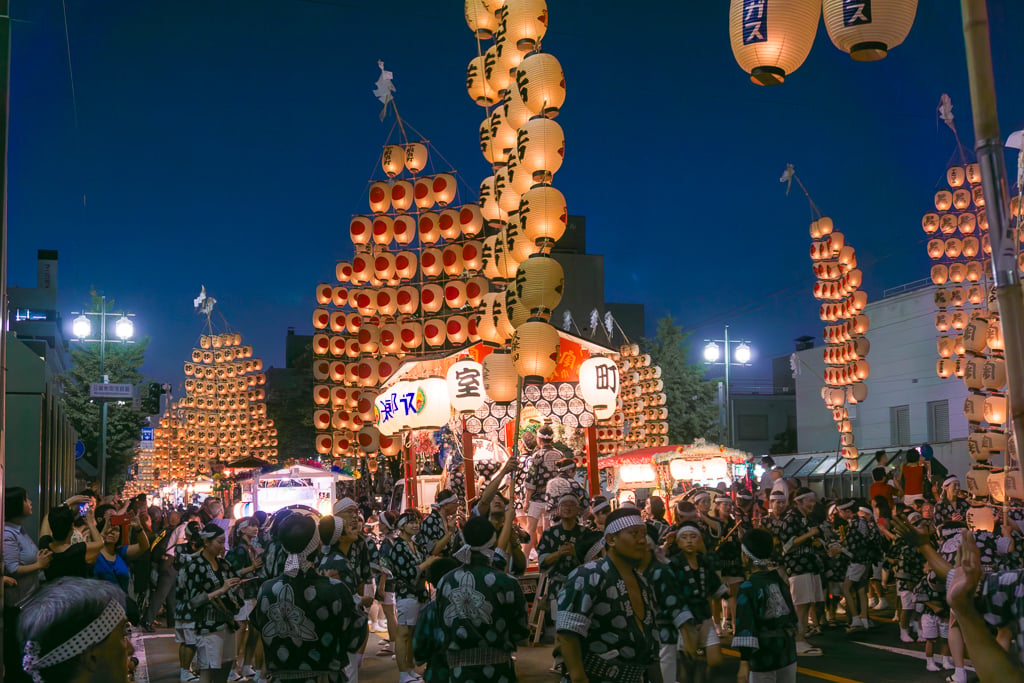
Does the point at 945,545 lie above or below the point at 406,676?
above

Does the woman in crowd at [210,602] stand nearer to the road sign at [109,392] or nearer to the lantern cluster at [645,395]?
the road sign at [109,392]

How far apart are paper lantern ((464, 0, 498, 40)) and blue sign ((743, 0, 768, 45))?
40.0 feet

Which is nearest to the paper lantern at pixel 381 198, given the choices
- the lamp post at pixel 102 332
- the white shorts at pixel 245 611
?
the lamp post at pixel 102 332

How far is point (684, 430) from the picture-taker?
51719mm

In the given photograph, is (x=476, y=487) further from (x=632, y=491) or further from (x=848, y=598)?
(x=848, y=598)

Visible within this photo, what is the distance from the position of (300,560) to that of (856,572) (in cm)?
1077

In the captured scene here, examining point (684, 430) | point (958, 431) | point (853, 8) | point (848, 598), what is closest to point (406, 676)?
point (848, 598)

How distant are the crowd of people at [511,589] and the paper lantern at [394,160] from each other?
17839 mm

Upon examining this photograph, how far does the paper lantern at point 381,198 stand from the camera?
32562mm

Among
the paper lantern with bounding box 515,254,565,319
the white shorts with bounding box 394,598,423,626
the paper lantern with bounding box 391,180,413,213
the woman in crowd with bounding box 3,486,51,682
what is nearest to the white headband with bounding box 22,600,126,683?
the woman in crowd with bounding box 3,486,51,682

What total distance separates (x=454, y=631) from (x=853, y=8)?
5.38 meters

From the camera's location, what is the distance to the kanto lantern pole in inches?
144

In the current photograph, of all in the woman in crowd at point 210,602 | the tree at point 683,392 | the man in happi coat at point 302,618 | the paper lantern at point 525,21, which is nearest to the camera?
the man in happi coat at point 302,618

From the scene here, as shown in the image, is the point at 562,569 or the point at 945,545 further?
the point at 562,569
